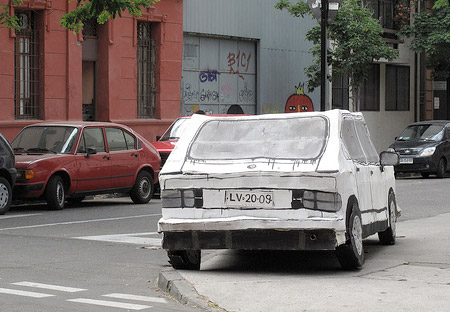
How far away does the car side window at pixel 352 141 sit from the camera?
1051 cm

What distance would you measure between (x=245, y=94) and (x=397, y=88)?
10907mm

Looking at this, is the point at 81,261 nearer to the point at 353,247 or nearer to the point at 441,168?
the point at 353,247

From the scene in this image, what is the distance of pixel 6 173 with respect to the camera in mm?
16922

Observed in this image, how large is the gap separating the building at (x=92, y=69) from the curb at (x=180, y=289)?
15.0 meters

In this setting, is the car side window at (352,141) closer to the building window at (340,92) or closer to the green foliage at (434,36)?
the green foliage at (434,36)

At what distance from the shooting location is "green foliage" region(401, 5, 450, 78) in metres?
36.8

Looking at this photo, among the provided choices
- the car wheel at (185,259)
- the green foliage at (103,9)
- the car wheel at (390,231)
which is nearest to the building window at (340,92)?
the green foliage at (103,9)

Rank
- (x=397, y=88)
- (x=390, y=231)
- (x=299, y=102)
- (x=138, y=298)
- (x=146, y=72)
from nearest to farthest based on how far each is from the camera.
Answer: (x=138, y=298) → (x=390, y=231) → (x=146, y=72) → (x=299, y=102) → (x=397, y=88)

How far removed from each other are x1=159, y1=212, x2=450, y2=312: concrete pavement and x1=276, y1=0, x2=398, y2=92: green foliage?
20.8 meters

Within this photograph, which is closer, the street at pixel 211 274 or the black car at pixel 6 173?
the street at pixel 211 274

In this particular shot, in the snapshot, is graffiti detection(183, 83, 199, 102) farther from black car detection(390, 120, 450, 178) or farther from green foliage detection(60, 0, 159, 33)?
green foliage detection(60, 0, 159, 33)

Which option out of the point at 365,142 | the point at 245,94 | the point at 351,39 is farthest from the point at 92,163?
the point at 351,39

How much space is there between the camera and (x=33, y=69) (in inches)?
999

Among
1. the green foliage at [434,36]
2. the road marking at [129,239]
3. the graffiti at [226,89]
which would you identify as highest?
the green foliage at [434,36]
